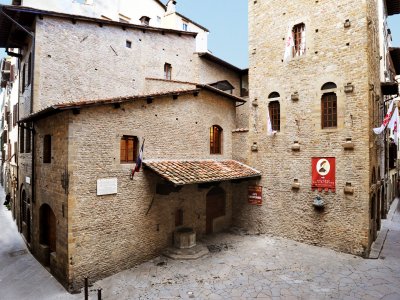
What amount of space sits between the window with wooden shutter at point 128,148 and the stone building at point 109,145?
1.6 inches

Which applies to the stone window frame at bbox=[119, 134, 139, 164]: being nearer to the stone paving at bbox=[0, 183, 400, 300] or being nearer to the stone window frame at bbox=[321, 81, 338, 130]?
the stone paving at bbox=[0, 183, 400, 300]

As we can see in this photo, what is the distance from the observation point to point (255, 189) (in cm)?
1408

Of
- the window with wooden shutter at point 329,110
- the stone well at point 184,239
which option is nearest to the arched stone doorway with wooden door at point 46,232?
the stone well at point 184,239

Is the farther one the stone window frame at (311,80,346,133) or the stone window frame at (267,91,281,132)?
the stone window frame at (267,91,281,132)

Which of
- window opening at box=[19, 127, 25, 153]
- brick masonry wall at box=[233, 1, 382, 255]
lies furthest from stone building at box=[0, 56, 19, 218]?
brick masonry wall at box=[233, 1, 382, 255]

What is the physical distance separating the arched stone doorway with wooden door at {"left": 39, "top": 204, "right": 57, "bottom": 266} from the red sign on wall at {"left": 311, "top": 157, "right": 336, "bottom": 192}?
→ 11.2 m

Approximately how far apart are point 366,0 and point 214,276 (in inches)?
491

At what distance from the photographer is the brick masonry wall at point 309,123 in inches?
432

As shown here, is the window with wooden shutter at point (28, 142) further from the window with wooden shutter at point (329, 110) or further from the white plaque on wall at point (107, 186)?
the window with wooden shutter at point (329, 110)

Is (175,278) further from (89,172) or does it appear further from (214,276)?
(89,172)

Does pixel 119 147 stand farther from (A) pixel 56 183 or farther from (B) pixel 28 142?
(B) pixel 28 142

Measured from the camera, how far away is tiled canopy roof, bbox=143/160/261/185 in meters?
10.1

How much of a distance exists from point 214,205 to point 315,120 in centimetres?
662

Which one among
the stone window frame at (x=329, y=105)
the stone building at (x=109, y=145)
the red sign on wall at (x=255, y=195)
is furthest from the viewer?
the red sign on wall at (x=255, y=195)
